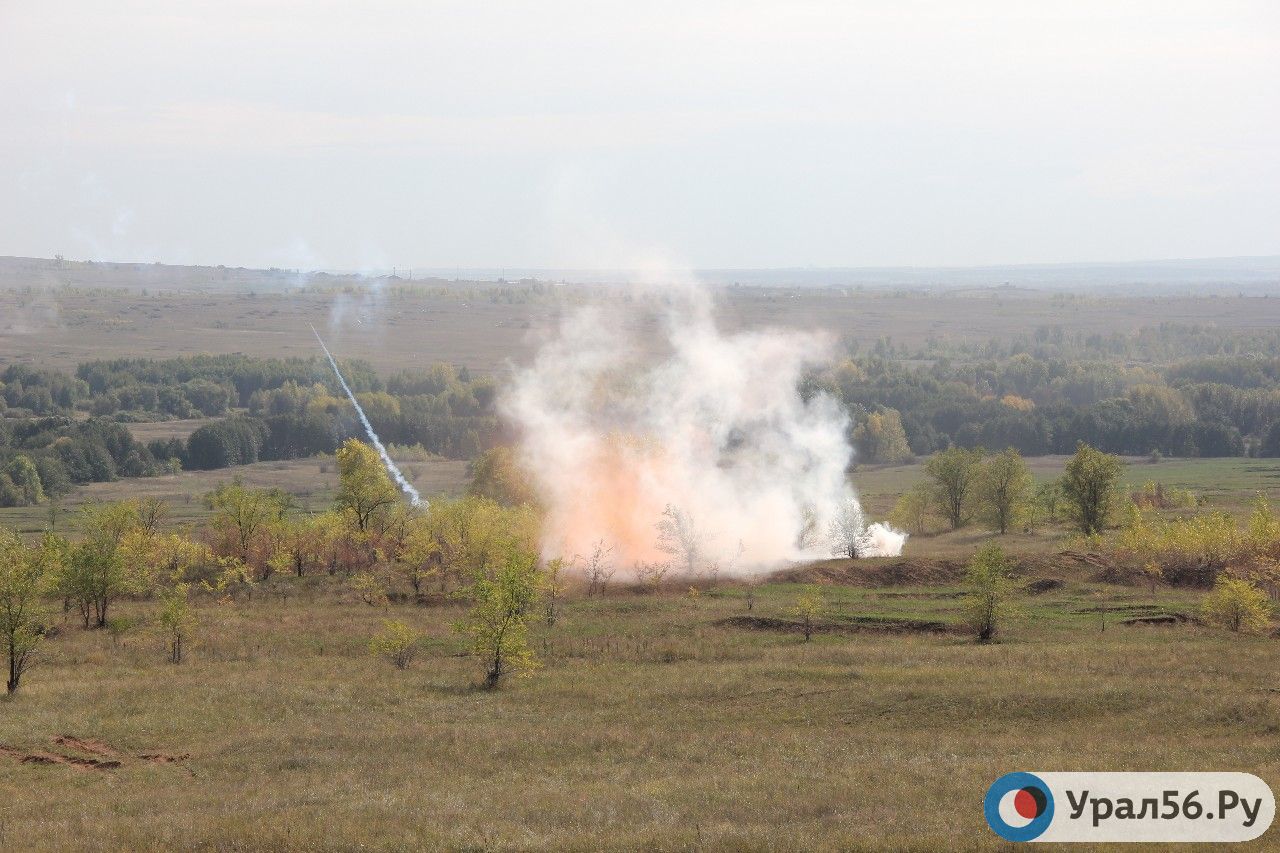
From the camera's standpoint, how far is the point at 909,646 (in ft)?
199

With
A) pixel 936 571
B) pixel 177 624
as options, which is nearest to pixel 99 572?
pixel 177 624

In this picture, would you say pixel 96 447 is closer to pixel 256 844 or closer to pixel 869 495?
pixel 869 495

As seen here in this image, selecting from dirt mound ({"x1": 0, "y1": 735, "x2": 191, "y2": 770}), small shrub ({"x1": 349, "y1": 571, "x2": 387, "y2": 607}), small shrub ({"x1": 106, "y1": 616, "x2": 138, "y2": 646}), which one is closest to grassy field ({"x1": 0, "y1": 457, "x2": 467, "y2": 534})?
small shrub ({"x1": 349, "y1": 571, "x2": 387, "y2": 607})

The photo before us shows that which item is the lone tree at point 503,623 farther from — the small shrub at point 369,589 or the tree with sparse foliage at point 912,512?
the tree with sparse foliage at point 912,512

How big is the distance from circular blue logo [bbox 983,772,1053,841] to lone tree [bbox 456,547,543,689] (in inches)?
1049

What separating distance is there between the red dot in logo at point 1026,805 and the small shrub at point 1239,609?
3644cm

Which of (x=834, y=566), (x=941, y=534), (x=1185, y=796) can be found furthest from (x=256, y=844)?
(x=941, y=534)

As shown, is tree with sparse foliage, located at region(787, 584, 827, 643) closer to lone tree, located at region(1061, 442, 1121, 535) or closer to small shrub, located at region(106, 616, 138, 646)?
lone tree, located at region(1061, 442, 1121, 535)

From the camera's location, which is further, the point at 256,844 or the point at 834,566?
the point at 834,566

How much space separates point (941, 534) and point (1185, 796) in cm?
7943

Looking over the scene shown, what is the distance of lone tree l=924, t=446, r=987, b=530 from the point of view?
110 meters

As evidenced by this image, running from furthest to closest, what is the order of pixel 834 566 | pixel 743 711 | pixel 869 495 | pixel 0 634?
pixel 869 495 → pixel 834 566 → pixel 0 634 → pixel 743 711

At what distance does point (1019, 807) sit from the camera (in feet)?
98.7

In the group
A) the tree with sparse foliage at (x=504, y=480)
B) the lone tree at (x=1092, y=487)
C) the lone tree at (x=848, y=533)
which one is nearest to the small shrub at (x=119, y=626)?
the tree with sparse foliage at (x=504, y=480)
